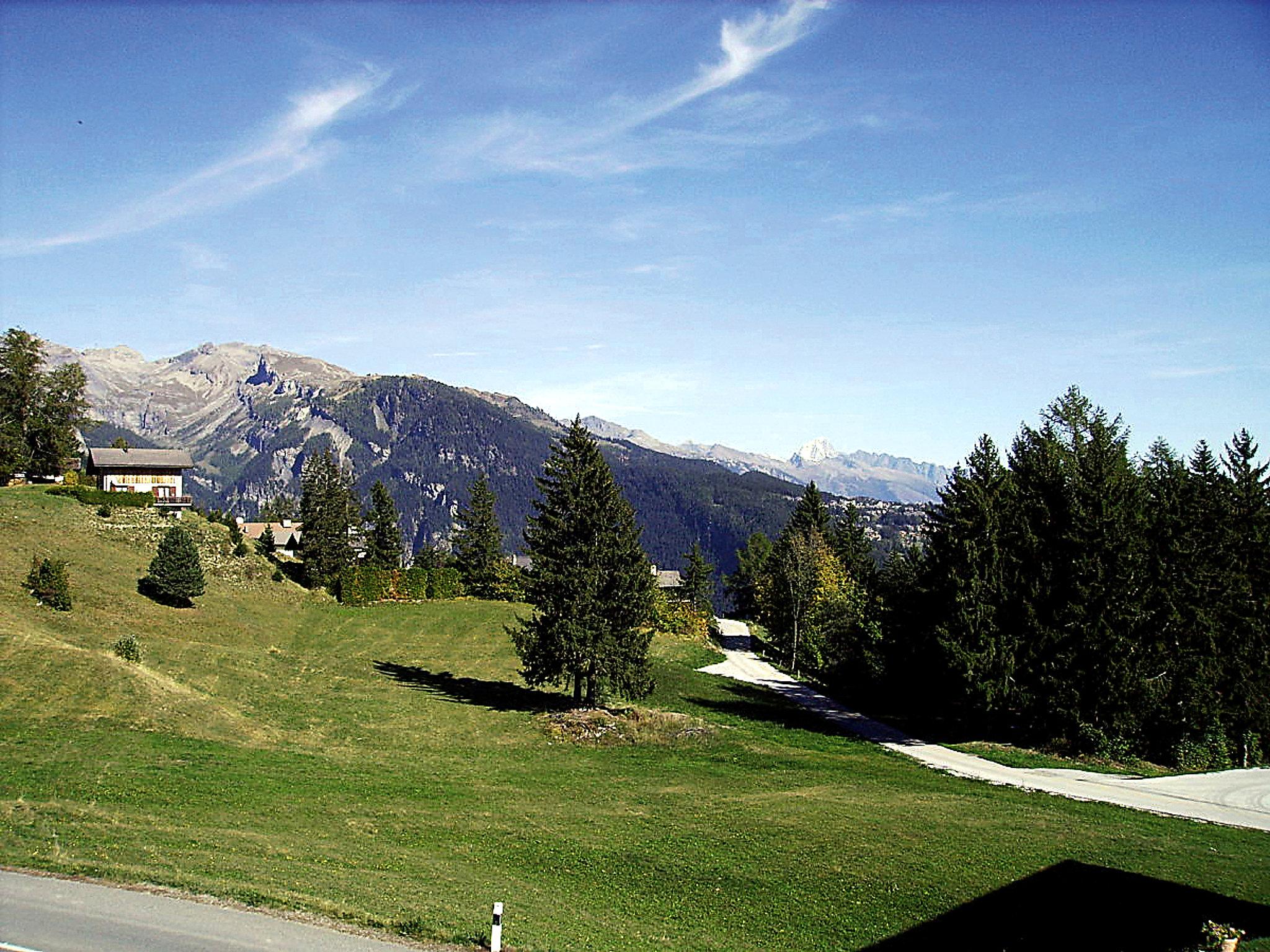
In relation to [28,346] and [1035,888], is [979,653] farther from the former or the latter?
[28,346]

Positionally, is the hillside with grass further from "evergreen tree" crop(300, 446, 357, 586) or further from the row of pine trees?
"evergreen tree" crop(300, 446, 357, 586)

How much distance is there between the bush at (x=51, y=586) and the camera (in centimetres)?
4453

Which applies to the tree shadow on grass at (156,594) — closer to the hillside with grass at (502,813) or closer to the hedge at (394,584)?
the hillside with grass at (502,813)

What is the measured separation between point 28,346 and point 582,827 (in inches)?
2767

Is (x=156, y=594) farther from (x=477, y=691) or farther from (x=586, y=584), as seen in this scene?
(x=586, y=584)

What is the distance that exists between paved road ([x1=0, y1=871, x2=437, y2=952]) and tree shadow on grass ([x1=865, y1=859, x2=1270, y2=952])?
1065 cm

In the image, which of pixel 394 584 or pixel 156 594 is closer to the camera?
pixel 156 594

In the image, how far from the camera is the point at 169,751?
2739 centimetres

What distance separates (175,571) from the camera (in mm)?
55531

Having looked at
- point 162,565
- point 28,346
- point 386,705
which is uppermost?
point 28,346

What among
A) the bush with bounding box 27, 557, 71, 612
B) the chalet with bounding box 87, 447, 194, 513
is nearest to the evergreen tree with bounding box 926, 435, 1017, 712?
the bush with bounding box 27, 557, 71, 612

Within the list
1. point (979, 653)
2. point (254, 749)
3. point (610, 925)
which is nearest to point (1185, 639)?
point (979, 653)

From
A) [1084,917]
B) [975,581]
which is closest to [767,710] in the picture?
[975,581]

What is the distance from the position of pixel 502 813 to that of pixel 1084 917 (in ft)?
50.5
